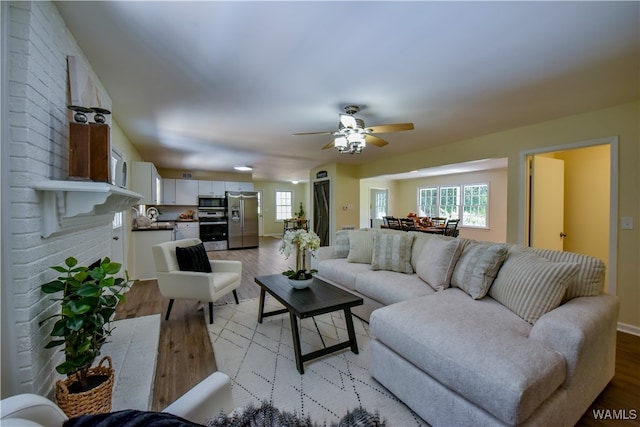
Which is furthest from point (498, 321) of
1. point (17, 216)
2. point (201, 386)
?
point (17, 216)

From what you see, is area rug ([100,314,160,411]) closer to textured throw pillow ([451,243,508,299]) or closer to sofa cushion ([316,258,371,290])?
sofa cushion ([316,258,371,290])

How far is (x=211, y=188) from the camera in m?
7.91

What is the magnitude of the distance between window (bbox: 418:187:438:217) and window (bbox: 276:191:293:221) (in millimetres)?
5266

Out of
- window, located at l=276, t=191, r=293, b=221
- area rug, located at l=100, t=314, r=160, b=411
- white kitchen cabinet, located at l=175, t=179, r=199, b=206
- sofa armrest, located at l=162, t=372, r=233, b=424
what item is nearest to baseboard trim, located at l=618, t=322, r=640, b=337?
sofa armrest, located at l=162, t=372, r=233, b=424

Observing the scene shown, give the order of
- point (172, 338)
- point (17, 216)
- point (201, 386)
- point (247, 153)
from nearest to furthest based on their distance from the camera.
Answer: point (201, 386) → point (17, 216) → point (172, 338) → point (247, 153)

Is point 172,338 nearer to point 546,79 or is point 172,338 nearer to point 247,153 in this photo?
point 247,153

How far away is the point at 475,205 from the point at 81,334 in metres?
8.38

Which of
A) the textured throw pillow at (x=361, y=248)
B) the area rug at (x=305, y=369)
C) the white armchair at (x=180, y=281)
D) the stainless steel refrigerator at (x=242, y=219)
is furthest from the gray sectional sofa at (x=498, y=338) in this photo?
the stainless steel refrigerator at (x=242, y=219)

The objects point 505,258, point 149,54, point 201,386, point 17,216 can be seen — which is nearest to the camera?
point 201,386

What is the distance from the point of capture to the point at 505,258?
2320 millimetres

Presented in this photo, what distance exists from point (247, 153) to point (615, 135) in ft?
17.4

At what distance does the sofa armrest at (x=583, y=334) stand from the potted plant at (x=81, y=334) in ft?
7.89

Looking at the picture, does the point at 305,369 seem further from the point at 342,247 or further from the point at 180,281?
the point at 342,247

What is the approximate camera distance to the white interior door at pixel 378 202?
9852 mm
